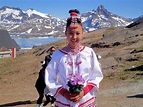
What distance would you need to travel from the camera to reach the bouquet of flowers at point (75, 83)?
3.54 meters

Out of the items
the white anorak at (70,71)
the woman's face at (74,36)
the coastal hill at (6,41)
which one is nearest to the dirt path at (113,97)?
the white anorak at (70,71)

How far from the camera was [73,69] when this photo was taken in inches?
146

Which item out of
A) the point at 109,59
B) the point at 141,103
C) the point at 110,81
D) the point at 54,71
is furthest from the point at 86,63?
the point at 109,59

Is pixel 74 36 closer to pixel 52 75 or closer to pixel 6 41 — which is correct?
pixel 52 75

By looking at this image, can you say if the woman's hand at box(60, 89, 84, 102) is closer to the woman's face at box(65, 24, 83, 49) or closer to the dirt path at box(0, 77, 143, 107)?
the woman's face at box(65, 24, 83, 49)

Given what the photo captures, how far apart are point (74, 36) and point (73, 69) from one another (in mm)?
382

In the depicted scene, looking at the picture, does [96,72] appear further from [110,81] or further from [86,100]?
[110,81]

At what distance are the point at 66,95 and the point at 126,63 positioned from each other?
1847 cm

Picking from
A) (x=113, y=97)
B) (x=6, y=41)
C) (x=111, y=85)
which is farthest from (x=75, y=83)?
(x=6, y=41)

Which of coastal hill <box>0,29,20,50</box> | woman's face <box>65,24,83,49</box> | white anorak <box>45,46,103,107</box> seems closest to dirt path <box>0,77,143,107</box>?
white anorak <box>45,46,103,107</box>

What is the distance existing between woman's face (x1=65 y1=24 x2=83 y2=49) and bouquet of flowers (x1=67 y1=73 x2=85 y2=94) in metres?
0.38

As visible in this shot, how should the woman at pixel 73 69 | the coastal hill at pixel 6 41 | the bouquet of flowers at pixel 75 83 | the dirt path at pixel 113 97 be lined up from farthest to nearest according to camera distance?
the coastal hill at pixel 6 41
the dirt path at pixel 113 97
the woman at pixel 73 69
the bouquet of flowers at pixel 75 83

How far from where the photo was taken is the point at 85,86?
3668 millimetres

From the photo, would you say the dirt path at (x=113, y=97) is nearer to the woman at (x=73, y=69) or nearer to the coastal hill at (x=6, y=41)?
the woman at (x=73, y=69)
